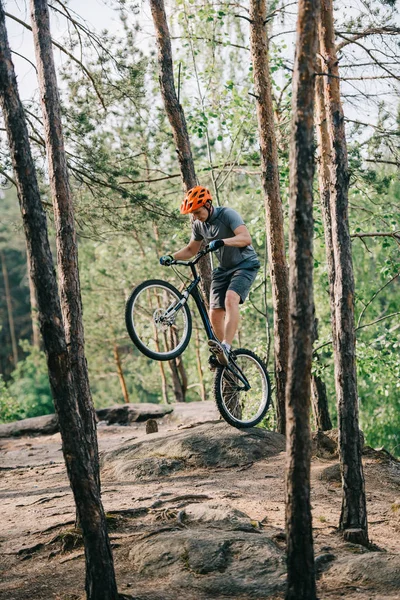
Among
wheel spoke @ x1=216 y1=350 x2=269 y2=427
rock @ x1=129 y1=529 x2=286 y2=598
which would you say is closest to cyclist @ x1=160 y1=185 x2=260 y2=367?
wheel spoke @ x1=216 y1=350 x2=269 y2=427

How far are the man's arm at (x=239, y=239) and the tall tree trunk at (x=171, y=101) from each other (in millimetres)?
2039

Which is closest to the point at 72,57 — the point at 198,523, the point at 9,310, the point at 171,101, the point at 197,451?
the point at 171,101

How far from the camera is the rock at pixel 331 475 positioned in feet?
26.4

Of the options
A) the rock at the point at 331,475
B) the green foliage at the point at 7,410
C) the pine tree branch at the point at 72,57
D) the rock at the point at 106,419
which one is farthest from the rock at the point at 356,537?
the green foliage at the point at 7,410

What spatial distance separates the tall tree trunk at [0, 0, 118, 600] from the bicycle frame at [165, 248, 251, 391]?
2342 millimetres

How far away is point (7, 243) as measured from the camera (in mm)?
39531

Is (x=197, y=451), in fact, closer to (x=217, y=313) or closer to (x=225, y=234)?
(x=217, y=313)

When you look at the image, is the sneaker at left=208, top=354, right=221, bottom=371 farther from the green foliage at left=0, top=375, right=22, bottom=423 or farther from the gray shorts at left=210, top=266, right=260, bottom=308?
the green foliage at left=0, top=375, right=22, bottom=423

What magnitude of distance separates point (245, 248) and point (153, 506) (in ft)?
9.39

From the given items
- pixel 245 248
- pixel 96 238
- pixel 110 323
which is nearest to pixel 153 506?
pixel 245 248

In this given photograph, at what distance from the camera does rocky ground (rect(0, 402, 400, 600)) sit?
539cm

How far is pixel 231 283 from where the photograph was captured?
303 inches

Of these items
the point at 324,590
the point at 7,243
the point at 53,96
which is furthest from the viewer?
A: the point at 7,243

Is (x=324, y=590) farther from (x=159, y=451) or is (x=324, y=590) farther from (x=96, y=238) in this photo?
(x=96, y=238)
